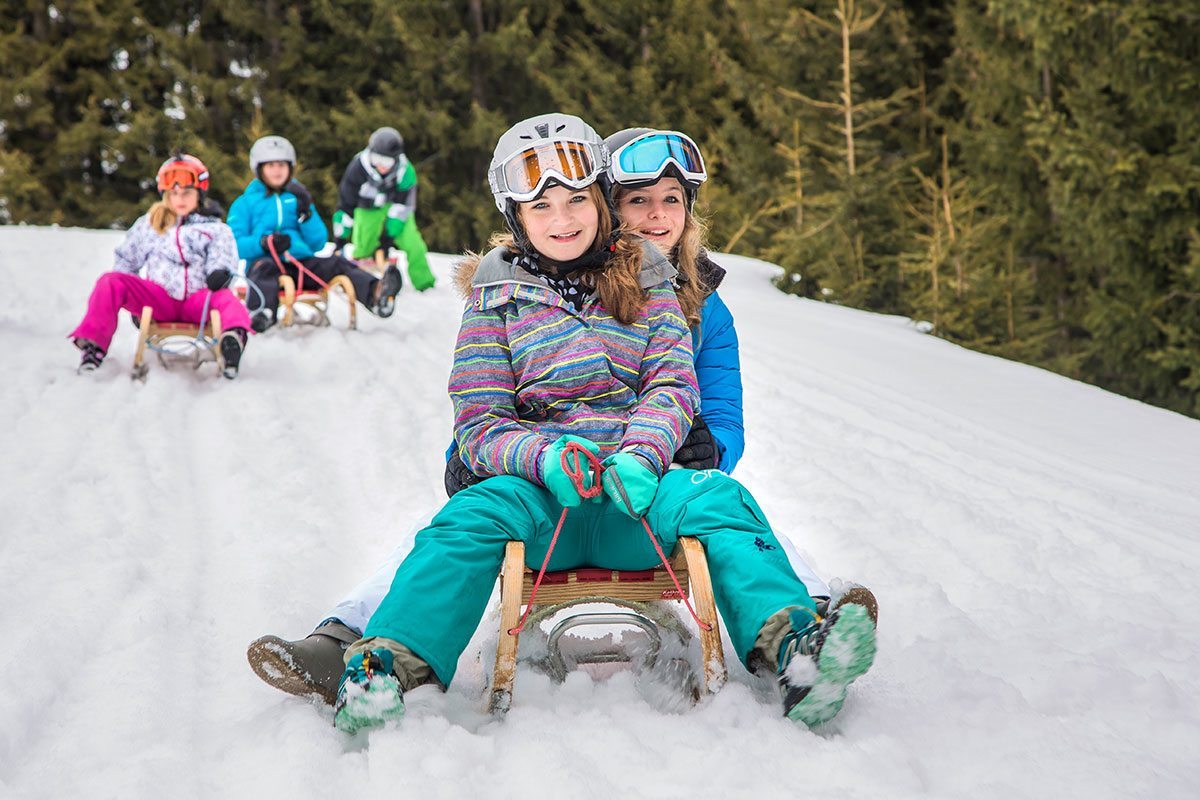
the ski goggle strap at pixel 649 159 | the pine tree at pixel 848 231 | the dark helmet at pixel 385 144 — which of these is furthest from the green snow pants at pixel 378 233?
the ski goggle strap at pixel 649 159

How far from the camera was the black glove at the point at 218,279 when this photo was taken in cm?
545

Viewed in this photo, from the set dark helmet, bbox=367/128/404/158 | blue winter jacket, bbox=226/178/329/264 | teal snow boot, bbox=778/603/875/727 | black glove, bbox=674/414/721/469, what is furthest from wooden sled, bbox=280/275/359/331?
teal snow boot, bbox=778/603/875/727

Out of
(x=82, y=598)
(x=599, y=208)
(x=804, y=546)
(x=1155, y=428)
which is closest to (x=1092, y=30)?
(x=1155, y=428)

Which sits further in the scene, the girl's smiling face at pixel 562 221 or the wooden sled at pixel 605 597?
the girl's smiling face at pixel 562 221

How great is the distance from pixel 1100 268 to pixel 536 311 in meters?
11.8

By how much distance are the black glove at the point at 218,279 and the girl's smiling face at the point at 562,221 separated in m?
3.57

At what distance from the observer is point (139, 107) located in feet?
64.0

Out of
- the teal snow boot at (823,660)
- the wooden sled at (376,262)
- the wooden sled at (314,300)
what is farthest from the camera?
the wooden sled at (376,262)

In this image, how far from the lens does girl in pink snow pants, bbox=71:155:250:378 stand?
5340 mm

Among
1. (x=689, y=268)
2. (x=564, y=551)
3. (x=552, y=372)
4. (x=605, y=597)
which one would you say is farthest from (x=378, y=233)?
(x=605, y=597)

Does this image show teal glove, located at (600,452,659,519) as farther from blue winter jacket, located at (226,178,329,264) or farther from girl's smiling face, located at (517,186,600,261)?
blue winter jacket, located at (226,178,329,264)

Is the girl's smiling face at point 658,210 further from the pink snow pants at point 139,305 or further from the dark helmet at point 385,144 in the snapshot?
the dark helmet at point 385,144

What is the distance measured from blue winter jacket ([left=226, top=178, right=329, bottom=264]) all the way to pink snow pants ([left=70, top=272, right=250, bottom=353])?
1.63m

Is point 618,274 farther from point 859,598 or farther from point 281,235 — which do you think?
point 281,235
